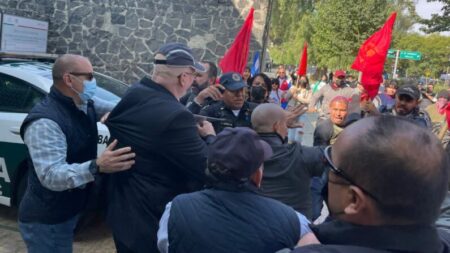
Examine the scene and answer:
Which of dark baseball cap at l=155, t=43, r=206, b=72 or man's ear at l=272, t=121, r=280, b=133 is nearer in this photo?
dark baseball cap at l=155, t=43, r=206, b=72

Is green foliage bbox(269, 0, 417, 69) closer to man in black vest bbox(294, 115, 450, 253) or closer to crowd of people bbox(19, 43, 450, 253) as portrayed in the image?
crowd of people bbox(19, 43, 450, 253)

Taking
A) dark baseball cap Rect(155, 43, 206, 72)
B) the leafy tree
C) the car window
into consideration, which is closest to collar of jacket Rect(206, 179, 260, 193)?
dark baseball cap Rect(155, 43, 206, 72)

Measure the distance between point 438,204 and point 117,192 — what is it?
160 centimetres

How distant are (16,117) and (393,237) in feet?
13.8

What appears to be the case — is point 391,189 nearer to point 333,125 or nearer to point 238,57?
point 333,125

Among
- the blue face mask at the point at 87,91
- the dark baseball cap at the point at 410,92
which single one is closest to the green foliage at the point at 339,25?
the dark baseball cap at the point at 410,92

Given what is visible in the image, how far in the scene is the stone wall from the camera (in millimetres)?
11070

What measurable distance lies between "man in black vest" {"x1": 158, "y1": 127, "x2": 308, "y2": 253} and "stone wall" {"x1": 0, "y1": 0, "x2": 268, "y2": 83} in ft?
31.2

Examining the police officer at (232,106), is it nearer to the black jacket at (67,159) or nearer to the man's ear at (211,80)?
the man's ear at (211,80)

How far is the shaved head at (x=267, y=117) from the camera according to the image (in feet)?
9.91

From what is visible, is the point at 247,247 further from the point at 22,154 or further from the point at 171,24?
the point at 171,24

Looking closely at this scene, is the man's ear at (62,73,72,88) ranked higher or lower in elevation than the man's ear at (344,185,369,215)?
higher

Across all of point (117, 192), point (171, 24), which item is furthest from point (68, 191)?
point (171, 24)

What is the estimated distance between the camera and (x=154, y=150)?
2.17 m
